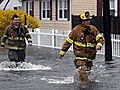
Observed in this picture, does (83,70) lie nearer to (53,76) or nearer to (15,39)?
(53,76)

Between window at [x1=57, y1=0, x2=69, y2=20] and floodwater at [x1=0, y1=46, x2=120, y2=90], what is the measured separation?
50.1 feet

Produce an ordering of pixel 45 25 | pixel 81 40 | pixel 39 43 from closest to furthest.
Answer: pixel 81 40
pixel 39 43
pixel 45 25

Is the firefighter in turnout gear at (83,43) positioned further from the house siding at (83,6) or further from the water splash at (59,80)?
the house siding at (83,6)

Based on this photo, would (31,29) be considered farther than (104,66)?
Yes

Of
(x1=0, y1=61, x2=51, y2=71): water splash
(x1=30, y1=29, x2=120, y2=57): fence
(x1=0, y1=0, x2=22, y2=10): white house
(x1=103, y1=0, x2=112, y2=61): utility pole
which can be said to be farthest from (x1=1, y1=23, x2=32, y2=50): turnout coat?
(x1=0, y1=0, x2=22, y2=10): white house

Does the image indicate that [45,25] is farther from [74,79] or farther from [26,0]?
[74,79]

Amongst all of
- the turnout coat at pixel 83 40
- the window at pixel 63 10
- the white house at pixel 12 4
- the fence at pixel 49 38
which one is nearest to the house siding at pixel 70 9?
the window at pixel 63 10

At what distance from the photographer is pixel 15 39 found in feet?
49.6

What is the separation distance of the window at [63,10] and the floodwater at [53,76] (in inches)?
601

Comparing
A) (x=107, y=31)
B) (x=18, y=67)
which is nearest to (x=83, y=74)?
(x=18, y=67)

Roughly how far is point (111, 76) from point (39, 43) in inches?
522

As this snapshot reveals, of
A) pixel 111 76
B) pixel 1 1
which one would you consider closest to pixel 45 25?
pixel 1 1

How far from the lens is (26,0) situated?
3853 centimetres

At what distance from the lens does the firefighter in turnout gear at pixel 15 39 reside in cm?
1500
